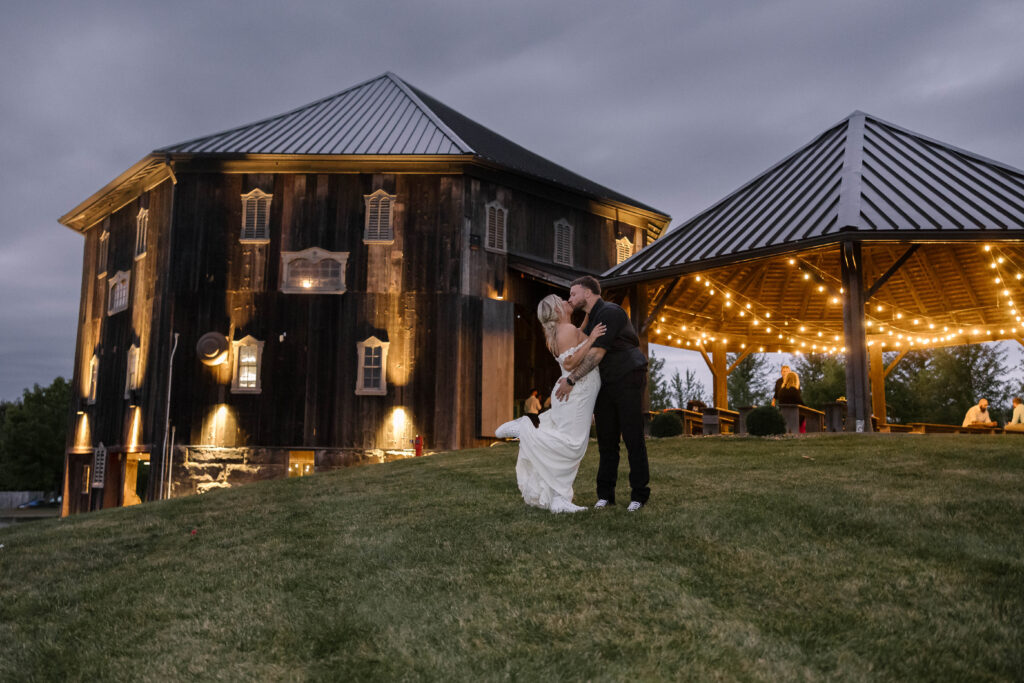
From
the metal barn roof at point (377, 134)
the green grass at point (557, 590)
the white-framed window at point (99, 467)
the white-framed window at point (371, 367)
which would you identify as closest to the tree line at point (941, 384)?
the metal barn roof at point (377, 134)

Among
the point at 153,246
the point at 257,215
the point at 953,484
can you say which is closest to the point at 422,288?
the point at 257,215

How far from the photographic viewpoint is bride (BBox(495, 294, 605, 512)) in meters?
7.65

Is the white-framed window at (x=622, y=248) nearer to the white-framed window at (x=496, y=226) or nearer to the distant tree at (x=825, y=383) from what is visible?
the white-framed window at (x=496, y=226)

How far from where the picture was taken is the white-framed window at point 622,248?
29422 millimetres

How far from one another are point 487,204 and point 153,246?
10932mm

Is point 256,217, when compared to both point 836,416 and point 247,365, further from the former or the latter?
point 836,416

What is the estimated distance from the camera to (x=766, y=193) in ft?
63.3

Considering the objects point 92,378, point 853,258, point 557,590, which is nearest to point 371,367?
point 92,378

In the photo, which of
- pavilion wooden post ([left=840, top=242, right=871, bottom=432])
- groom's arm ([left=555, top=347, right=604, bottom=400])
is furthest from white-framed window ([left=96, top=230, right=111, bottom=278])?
groom's arm ([left=555, top=347, right=604, bottom=400])

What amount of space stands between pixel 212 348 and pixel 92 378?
813 cm

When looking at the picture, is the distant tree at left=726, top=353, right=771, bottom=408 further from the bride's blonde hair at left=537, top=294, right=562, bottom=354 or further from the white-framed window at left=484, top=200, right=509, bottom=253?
the bride's blonde hair at left=537, top=294, right=562, bottom=354

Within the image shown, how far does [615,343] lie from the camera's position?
25.6ft

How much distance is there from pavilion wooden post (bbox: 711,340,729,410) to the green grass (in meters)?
15.5

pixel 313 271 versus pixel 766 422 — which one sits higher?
pixel 313 271
